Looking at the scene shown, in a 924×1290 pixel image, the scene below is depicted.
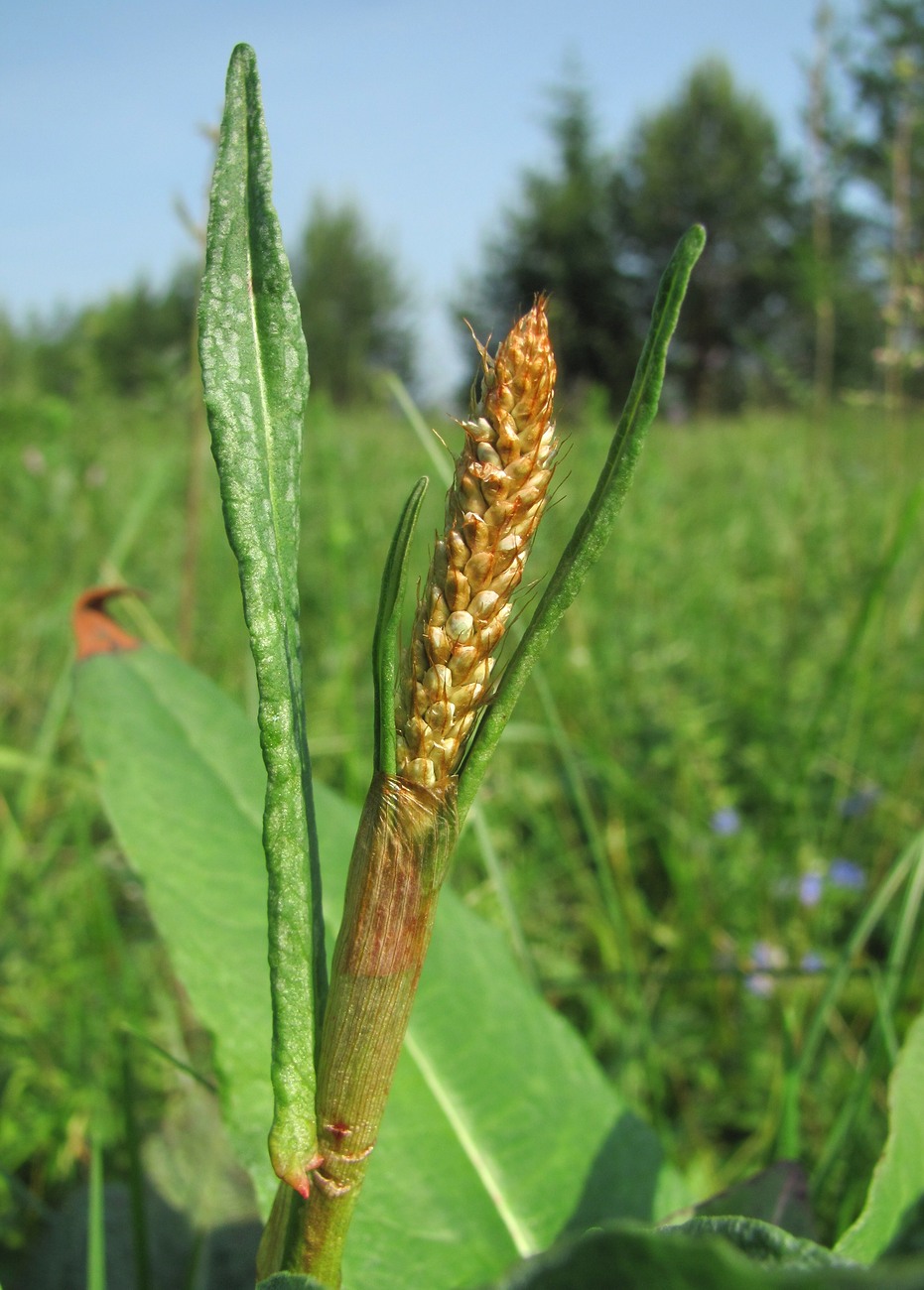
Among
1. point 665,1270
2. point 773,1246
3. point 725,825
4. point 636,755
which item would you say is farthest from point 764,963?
point 665,1270

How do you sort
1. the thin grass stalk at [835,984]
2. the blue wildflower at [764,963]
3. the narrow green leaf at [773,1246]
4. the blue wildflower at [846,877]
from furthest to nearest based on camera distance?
1. the blue wildflower at [846,877]
2. the blue wildflower at [764,963]
3. the thin grass stalk at [835,984]
4. the narrow green leaf at [773,1246]

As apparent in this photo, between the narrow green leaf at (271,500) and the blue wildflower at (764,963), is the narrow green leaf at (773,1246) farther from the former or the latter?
the blue wildflower at (764,963)

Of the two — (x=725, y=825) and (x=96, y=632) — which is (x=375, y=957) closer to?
(x=96, y=632)

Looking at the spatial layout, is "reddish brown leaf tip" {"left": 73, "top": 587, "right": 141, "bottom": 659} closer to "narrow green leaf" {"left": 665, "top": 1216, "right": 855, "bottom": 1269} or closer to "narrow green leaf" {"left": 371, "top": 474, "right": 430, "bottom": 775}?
"narrow green leaf" {"left": 371, "top": 474, "right": 430, "bottom": 775}

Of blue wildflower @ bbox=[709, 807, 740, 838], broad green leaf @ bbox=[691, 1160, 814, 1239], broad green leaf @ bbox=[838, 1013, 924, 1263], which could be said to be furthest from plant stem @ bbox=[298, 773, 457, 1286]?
blue wildflower @ bbox=[709, 807, 740, 838]

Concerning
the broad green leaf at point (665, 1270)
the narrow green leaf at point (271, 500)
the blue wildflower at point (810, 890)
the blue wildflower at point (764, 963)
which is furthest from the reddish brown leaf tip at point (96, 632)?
the blue wildflower at point (810, 890)

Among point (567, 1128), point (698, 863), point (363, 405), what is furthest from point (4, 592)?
point (363, 405)
